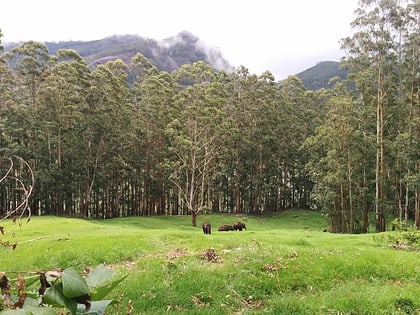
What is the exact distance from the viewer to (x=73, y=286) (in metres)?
1.26

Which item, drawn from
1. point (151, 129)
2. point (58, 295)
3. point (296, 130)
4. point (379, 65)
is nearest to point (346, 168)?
point (379, 65)

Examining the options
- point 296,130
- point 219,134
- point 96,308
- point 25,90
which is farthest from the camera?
point 296,130

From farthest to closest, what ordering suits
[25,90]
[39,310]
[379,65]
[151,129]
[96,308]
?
[151,129] → [25,90] → [379,65] → [96,308] → [39,310]

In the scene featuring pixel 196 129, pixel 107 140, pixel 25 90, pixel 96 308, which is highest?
pixel 25 90

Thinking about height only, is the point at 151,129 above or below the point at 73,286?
above

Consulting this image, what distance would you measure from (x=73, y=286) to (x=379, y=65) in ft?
124

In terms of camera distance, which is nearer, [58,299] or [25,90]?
[58,299]

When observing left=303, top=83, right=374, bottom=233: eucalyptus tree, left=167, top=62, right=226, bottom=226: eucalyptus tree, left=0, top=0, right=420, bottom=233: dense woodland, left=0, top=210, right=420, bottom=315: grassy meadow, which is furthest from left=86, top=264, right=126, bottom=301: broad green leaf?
left=167, top=62, right=226, bottom=226: eucalyptus tree

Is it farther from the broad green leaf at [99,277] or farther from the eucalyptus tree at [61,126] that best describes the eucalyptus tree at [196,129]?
the broad green leaf at [99,277]

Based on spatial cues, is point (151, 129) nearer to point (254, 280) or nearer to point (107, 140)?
point (107, 140)

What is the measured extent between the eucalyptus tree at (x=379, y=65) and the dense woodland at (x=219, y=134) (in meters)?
0.10

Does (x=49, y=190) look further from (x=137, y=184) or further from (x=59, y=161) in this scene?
(x=137, y=184)

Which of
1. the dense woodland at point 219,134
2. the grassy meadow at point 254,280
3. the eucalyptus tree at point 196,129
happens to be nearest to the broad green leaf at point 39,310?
the grassy meadow at point 254,280

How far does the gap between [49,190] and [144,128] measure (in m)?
13.5
